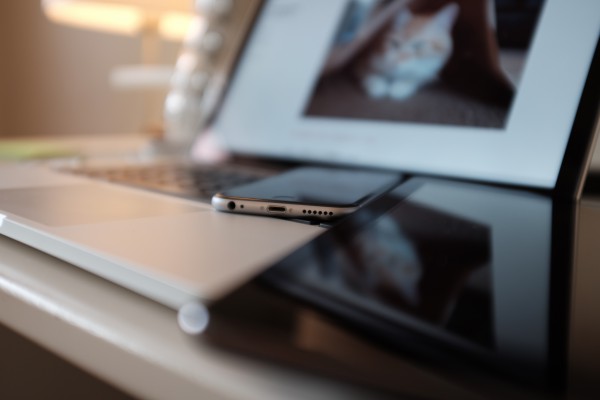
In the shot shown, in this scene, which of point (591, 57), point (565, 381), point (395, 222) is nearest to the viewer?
point (565, 381)

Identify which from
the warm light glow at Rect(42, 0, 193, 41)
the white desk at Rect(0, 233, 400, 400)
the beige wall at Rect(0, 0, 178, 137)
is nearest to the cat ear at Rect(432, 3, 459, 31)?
the white desk at Rect(0, 233, 400, 400)

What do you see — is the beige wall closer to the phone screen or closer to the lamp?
the lamp

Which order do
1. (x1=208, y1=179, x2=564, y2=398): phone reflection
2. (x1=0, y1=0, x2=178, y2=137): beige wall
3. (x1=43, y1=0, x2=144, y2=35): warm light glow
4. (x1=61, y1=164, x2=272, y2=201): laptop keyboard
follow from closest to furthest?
(x1=208, y1=179, x2=564, y2=398): phone reflection, (x1=61, y1=164, x2=272, y2=201): laptop keyboard, (x1=43, y1=0, x2=144, y2=35): warm light glow, (x1=0, y1=0, x2=178, y2=137): beige wall

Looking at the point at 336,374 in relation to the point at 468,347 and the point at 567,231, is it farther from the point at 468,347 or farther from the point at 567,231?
the point at 567,231

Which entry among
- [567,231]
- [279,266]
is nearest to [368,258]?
[279,266]

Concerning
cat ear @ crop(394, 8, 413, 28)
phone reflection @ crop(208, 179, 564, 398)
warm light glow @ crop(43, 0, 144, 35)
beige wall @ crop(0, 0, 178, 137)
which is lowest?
phone reflection @ crop(208, 179, 564, 398)

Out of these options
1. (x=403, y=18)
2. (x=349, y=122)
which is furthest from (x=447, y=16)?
(x=349, y=122)

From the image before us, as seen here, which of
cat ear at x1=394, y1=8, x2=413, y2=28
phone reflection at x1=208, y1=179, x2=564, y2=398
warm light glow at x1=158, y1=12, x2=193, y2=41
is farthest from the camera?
warm light glow at x1=158, y1=12, x2=193, y2=41

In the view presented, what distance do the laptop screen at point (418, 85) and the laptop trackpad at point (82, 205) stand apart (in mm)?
236

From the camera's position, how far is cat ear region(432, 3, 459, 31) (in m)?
0.48

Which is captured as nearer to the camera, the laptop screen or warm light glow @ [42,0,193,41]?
the laptop screen

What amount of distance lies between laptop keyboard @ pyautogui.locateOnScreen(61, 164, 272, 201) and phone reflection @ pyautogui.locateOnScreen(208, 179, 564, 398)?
164mm

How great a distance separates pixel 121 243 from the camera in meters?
0.22

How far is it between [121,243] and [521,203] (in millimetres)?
290
